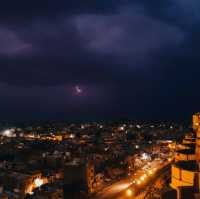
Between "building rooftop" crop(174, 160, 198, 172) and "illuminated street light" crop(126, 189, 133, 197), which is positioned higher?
"building rooftop" crop(174, 160, 198, 172)

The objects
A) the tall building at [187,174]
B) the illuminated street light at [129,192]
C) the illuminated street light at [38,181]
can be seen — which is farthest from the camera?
the illuminated street light at [38,181]

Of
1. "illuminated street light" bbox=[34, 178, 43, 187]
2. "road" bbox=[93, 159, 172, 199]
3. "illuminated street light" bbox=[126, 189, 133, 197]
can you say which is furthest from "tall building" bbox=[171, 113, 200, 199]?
"illuminated street light" bbox=[34, 178, 43, 187]

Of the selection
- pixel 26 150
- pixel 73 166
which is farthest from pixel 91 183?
pixel 26 150

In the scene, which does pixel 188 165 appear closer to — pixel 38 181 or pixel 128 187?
pixel 128 187

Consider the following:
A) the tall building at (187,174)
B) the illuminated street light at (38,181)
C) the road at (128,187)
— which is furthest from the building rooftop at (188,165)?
the illuminated street light at (38,181)

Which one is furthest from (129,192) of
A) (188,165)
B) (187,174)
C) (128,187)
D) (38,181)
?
(38,181)

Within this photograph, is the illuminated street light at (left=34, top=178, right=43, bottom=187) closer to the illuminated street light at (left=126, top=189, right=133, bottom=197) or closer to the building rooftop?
the illuminated street light at (left=126, top=189, right=133, bottom=197)

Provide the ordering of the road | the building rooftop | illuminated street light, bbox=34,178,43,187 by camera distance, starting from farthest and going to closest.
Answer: illuminated street light, bbox=34,178,43,187, the road, the building rooftop

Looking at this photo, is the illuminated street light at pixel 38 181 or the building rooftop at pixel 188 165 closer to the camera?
the building rooftop at pixel 188 165

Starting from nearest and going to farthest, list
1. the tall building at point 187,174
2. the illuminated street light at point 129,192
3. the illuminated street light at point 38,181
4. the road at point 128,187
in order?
the tall building at point 187,174 < the illuminated street light at point 129,192 < the road at point 128,187 < the illuminated street light at point 38,181

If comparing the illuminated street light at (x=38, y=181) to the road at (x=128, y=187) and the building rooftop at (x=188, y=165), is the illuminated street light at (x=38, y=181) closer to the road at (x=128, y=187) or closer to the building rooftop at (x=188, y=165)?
the road at (x=128, y=187)

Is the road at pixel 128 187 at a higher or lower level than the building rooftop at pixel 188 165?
lower

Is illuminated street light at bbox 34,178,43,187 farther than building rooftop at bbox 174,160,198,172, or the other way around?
illuminated street light at bbox 34,178,43,187

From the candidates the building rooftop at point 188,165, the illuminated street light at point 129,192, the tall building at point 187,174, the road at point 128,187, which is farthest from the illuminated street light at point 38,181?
the building rooftop at point 188,165
